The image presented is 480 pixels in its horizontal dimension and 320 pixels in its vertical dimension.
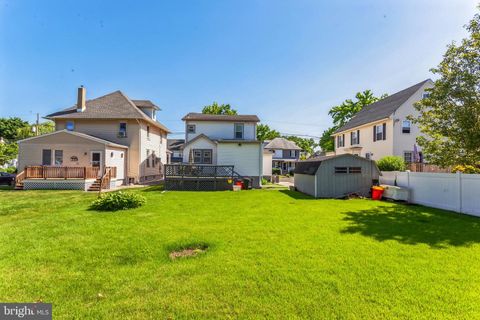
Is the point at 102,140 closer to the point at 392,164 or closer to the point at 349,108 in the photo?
the point at 392,164

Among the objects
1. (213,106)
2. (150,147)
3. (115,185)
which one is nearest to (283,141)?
(213,106)

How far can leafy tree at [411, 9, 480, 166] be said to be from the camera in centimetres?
1030

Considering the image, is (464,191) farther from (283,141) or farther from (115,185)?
(283,141)

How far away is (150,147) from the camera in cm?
2495

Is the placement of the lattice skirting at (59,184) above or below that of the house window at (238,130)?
below

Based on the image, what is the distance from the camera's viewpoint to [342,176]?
49.8 feet

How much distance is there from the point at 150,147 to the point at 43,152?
866 centimetres

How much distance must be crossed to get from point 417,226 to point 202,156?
16.6 meters

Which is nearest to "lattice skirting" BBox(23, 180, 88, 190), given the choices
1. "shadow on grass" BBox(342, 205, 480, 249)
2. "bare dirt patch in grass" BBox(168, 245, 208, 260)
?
"bare dirt patch in grass" BBox(168, 245, 208, 260)

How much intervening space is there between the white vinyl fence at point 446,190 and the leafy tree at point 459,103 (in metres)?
1.08

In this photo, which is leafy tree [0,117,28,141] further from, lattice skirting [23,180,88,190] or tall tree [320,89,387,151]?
tall tree [320,89,387,151]

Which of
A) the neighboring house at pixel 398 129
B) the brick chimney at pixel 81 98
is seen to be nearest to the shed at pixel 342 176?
the neighboring house at pixel 398 129

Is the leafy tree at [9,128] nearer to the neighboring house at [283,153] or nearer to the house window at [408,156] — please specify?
the neighboring house at [283,153]

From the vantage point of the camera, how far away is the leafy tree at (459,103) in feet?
33.8
